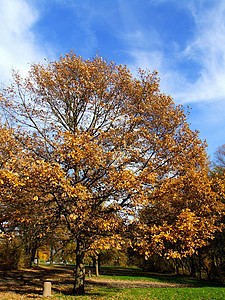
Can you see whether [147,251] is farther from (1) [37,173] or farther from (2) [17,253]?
(2) [17,253]

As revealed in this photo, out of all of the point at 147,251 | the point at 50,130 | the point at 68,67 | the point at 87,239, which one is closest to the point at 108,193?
the point at 87,239

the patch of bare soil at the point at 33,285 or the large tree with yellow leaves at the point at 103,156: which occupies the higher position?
the large tree with yellow leaves at the point at 103,156

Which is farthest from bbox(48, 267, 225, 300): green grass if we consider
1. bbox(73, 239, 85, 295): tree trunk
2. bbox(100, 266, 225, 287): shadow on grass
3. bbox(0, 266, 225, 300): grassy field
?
bbox(100, 266, 225, 287): shadow on grass

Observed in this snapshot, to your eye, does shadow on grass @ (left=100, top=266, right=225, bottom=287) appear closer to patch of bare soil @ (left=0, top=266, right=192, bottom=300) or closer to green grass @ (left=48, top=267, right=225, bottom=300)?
patch of bare soil @ (left=0, top=266, right=192, bottom=300)

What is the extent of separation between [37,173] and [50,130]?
5.40 m

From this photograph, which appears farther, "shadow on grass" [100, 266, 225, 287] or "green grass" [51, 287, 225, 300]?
"shadow on grass" [100, 266, 225, 287]

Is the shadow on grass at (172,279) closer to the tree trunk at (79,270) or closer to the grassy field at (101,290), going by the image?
the grassy field at (101,290)

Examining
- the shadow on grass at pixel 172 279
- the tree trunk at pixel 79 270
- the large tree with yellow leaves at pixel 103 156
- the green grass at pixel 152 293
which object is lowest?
the shadow on grass at pixel 172 279

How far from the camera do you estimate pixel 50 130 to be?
1305 cm

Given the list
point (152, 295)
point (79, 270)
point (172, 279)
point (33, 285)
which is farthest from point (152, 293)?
point (172, 279)

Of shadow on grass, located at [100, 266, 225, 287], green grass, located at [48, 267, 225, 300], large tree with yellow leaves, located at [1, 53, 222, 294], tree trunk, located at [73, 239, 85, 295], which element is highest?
large tree with yellow leaves, located at [1, 53, 222, 294]

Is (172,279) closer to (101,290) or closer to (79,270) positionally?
(101,290)

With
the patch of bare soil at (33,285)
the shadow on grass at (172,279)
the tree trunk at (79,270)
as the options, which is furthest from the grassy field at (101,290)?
the shadow on grass at (172,279)

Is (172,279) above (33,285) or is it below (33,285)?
below
